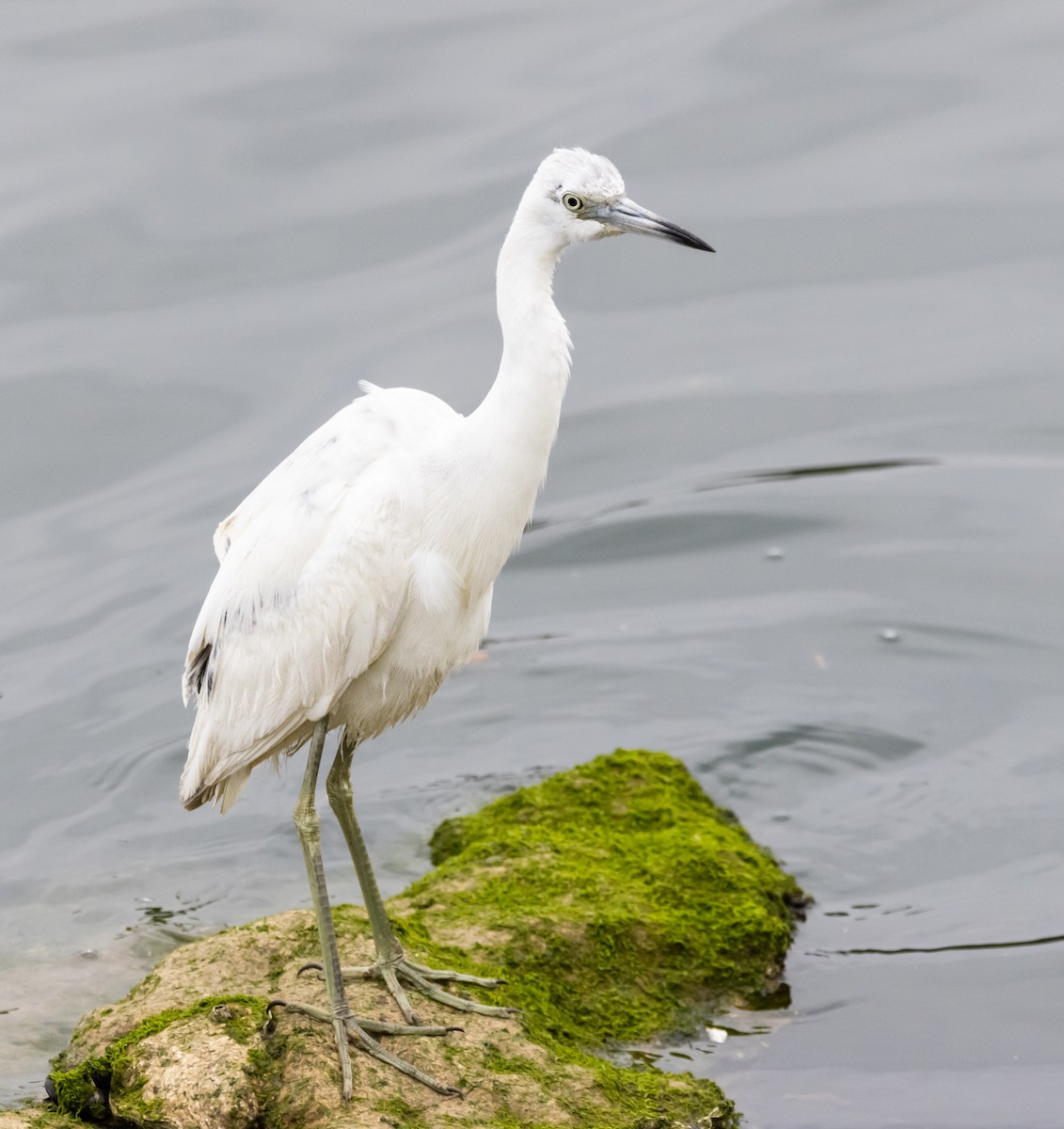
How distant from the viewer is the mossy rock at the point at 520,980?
196 inches

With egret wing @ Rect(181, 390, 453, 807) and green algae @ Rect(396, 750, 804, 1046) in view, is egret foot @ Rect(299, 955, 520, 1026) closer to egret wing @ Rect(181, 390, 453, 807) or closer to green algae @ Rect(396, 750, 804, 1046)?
green algae @ Rect(396, 750, 804, 1046)

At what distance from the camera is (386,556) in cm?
545

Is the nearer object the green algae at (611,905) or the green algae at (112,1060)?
the green algae at (112,1060)

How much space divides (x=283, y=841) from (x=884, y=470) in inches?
214

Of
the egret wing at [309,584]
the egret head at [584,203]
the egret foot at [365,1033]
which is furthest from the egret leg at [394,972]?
the egret head at [584,203]

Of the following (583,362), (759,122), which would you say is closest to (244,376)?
(583,362)

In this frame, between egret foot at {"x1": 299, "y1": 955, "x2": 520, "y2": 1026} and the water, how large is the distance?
96cm

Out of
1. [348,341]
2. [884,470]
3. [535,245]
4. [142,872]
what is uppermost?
[535,245]

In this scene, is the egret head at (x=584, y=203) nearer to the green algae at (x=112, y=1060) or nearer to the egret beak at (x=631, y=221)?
the egret beak at (x=631, y=221)

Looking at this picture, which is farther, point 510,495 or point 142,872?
point 142,872

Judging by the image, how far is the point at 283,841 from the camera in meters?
8.46

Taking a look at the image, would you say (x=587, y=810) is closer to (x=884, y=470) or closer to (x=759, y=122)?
(x=884, y=470)

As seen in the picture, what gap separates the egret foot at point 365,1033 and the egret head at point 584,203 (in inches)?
109

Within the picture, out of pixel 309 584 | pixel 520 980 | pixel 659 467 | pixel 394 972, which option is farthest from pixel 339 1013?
pixel 659 467
